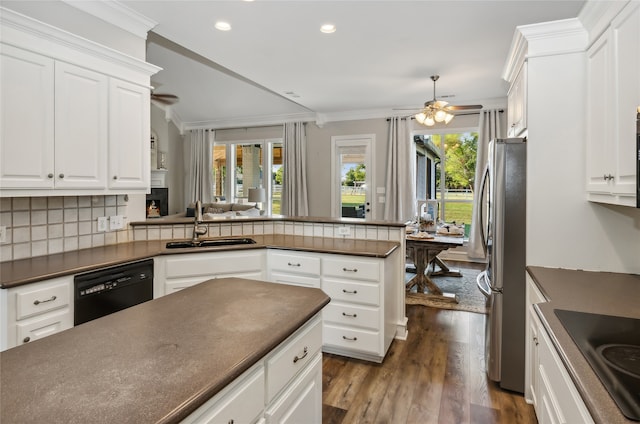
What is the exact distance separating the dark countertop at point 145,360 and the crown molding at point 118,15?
235cm

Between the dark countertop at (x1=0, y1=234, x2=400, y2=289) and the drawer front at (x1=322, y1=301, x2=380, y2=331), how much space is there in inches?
17.1

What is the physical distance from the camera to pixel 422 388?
2.39 m

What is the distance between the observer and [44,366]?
35.6 inches

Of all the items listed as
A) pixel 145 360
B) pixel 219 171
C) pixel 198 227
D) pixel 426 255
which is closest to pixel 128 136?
pixel 198 227

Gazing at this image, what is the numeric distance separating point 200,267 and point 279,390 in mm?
1715

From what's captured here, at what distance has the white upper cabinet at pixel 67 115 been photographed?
196cm

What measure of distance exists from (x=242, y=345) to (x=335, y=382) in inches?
65.5

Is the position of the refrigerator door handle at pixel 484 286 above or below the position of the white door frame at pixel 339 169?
below

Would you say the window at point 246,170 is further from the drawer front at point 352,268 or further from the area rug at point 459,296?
the drawer front at point 352,268

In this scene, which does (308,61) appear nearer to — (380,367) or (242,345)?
(380,367)

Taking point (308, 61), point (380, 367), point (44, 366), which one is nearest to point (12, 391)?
point (44, 366)

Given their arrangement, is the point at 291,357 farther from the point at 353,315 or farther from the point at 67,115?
the point at 67,115

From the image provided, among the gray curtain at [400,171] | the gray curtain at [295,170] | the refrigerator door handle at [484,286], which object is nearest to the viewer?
the refrigerator door handle at [484,286]

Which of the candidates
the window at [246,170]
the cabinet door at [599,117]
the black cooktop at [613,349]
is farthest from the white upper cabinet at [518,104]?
the window at [246,170]
